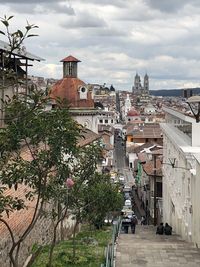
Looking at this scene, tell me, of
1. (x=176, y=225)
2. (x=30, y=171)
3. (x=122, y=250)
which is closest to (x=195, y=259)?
(x=122, y=250)

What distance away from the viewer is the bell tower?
5669cm

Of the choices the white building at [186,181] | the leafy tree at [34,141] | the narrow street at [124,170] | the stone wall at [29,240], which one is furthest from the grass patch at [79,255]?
the narrow street at [124,170]

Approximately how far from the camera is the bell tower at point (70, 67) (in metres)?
56.7

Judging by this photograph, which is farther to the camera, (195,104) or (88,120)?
(88,120)

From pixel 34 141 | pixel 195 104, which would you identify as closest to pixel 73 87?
pixel 195 104

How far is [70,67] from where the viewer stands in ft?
187

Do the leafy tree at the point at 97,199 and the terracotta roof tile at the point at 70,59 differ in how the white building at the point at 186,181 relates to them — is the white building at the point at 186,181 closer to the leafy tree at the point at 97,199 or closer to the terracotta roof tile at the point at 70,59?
the leafy tree at the point at 97,199

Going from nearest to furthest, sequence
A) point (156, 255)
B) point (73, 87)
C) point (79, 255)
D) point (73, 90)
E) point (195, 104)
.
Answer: point (79, 255)
point (156, 255)
point (195, 104)
point (73, 90)
point (73, 87)

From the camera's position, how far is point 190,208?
2548 centimetres

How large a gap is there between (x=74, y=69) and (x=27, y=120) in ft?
155

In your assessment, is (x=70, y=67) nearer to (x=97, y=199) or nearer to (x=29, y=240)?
(x=97, y=199)

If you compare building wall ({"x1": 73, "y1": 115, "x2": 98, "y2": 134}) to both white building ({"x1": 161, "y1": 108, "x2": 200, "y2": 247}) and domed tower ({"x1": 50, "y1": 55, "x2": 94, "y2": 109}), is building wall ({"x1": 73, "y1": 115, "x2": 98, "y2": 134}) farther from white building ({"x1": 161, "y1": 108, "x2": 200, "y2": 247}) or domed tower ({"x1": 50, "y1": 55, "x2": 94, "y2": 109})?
white building ({"x1": 161, "y1": 108, "x2": 200, "y2": 247})

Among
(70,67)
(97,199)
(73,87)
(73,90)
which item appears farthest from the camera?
(70,67)

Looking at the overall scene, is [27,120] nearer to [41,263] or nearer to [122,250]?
[41,263]
